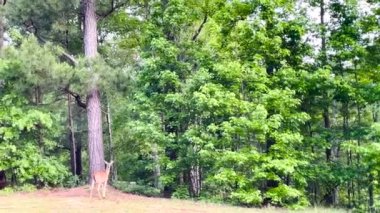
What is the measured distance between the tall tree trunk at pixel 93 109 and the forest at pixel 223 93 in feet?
0.12

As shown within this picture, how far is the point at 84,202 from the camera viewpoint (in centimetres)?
1065

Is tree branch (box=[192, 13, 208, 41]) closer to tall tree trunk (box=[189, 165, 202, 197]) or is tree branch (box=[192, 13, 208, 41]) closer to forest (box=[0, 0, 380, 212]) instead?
forest (box=[0, 0, 380, 212])

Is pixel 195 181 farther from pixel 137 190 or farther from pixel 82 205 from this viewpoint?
pixel 82 205

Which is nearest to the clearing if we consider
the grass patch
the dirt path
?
the dirt path

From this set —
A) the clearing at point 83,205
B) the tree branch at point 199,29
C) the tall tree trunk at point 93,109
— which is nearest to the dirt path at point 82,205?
the clearing at point 83,205

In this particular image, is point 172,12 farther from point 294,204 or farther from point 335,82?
point 294,204

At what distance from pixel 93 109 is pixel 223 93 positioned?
14.0 feet

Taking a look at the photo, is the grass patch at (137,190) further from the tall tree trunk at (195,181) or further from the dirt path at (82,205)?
the dirt path at (82,205)

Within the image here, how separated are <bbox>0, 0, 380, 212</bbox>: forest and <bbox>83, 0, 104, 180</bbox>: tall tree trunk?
36mm

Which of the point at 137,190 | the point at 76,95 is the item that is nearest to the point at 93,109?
the point at 76,95

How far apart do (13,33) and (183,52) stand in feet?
18.3

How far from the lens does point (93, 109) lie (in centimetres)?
1399

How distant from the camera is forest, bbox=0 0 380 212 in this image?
503 inches

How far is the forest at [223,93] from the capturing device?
1277 centimetres
